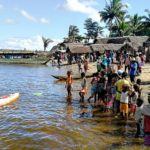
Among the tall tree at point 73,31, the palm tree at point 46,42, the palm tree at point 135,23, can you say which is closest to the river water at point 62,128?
the palm tree at point 135,23

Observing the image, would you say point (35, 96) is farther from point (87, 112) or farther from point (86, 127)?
point (86, 127)

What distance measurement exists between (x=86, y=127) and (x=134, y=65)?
383 inches

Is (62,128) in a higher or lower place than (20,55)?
lower

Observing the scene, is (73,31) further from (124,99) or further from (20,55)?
(124,99)

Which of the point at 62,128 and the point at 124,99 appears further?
the point at 124,99

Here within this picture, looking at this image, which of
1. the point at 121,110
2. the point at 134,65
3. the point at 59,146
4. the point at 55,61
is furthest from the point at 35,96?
the point at 55,61

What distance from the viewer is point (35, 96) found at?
75.6ft

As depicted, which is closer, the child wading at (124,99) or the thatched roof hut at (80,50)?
the child wading at (124,99)

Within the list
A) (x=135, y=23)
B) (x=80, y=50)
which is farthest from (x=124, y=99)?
(x=135, y=23)

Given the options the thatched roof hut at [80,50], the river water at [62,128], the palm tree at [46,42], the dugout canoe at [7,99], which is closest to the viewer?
the river water at [62,128]

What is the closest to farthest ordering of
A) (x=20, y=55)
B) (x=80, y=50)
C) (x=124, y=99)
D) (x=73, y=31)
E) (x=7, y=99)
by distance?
(x=124, y=99), (x=7, y=99), (x=80, y=50), (x=20, y=55), (x=73, y=31)

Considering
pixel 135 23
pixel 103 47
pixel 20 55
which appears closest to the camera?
pixel 103 47

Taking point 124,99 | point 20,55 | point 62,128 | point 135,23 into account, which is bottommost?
point 62,128

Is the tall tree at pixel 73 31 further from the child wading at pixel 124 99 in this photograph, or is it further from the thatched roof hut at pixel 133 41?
the child wading at pixel 124 99
